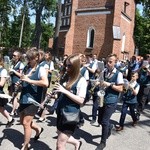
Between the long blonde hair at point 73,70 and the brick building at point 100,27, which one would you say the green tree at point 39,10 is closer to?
the brick building at point 100,27

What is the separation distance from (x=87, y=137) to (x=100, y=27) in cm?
3140

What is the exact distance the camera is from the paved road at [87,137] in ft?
24.2

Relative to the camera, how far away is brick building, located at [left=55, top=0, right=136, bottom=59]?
122 feet

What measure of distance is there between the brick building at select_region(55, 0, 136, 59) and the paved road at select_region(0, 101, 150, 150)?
91.5 ft

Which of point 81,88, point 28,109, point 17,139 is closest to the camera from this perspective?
point 81,88

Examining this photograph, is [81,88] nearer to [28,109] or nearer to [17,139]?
[28,109]

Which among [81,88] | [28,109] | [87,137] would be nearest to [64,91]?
[81,88]

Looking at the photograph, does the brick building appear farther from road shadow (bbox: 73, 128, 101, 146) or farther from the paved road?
road shadow (bbox: 73, 128, 101, 146)

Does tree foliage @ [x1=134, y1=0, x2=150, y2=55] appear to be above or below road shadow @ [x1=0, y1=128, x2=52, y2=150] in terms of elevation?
above

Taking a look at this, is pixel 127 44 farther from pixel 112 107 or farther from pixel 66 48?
pixel 112 107

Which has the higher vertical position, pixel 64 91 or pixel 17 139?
pixel 64 91

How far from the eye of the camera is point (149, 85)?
1141cm

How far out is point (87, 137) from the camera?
8.32 meters

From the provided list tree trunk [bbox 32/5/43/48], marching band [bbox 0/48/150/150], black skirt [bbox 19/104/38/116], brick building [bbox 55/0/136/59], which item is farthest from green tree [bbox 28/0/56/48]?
black skirt [bbox 19/104/38/116]
